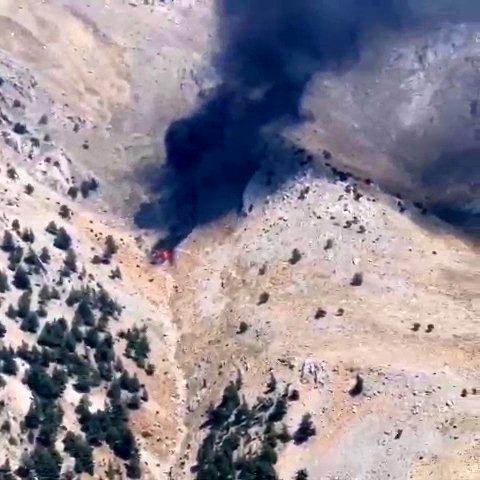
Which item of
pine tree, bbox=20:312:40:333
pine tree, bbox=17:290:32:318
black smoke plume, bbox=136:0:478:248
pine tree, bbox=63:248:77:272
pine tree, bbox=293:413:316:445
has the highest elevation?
black smoke plume, bbox=136:0:478:248

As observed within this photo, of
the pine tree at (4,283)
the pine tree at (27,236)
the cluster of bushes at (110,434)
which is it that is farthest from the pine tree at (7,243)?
the cluster of bushes at (110,434)

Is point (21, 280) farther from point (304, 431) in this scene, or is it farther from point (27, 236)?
point (304, 431)

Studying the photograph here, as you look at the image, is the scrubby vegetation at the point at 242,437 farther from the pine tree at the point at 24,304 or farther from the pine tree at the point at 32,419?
the pine tree at the point at 24,304

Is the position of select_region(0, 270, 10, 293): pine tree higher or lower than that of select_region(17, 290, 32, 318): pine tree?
higher

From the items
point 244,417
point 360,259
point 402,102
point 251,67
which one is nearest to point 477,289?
point 360,259

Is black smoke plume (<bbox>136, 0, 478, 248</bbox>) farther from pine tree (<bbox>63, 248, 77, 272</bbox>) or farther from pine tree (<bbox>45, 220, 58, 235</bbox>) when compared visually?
pine tree (<bbox>63, 248, 77, 272</bbox>)

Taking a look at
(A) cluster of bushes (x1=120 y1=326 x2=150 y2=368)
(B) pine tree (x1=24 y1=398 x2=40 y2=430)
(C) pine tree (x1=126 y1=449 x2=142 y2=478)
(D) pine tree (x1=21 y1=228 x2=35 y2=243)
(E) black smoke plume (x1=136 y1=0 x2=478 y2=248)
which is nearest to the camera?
(B) pine tree (x1=24 y1=398 x2=40 y2=430)

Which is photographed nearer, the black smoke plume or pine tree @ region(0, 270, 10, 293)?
pine tree @ region(0, 270, 10, 293)

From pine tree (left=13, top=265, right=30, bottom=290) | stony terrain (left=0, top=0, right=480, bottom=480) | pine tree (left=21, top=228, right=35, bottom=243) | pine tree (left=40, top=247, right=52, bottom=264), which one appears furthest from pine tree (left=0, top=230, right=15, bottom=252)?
pine tree (left=13, top=265, right=30, bottom=290)
